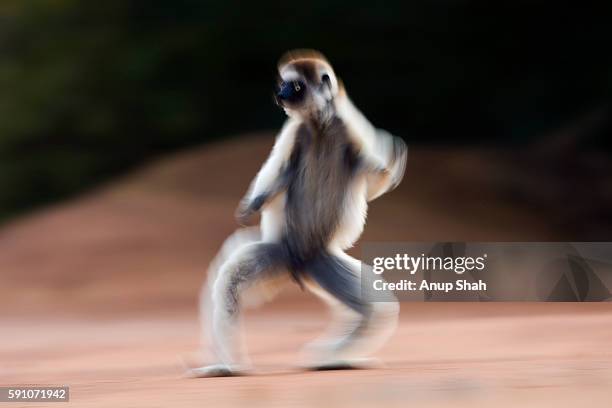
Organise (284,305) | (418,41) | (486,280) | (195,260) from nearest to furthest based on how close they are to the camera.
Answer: (486,280) → (284,305) → (195,260) → (418,41)

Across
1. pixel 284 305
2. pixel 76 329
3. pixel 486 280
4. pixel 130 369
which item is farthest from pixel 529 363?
pixel 284 305

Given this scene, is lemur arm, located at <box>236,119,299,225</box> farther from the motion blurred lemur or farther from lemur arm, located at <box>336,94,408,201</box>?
lemur arm, located at <box>336,94,408,201</box>

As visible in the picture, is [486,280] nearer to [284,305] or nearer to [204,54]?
[284,305]

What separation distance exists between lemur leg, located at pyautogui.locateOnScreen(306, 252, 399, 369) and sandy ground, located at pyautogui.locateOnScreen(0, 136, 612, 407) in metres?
0.18

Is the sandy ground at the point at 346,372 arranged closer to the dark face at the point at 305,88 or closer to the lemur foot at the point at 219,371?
the lemur foot at the point at 219,371

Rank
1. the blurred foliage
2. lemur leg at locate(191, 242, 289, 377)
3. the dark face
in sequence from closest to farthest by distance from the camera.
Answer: lemur leg at locate(191, 242, 289, 377), the dark face, the blurred foliage

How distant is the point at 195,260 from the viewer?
15297 mm

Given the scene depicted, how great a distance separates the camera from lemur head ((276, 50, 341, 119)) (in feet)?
21.8

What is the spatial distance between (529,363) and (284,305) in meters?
7.54

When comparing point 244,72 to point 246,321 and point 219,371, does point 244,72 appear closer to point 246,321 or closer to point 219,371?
point 246,321

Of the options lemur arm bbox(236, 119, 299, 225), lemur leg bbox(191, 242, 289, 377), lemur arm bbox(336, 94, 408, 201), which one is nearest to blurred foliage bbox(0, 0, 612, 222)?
lemur arm bbox(336, 94, 408, 201)

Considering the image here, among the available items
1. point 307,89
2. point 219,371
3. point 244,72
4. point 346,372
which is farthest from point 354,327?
point 244,72

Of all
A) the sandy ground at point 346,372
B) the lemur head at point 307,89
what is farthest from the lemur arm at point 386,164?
the sandy ground at point 346,372

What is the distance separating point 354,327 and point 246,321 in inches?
235
